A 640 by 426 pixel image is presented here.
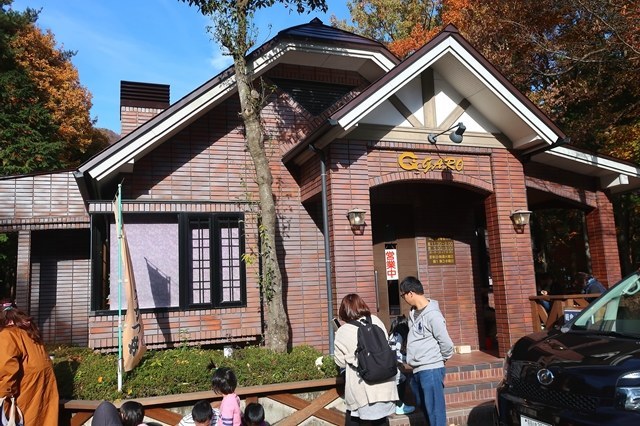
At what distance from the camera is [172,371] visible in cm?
684

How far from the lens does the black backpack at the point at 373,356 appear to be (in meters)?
4.78

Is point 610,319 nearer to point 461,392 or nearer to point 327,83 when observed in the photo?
point 461,392

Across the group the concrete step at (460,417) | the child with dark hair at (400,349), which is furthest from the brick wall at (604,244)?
the child with dark hair at (400,349)

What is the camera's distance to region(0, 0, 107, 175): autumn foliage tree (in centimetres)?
2141

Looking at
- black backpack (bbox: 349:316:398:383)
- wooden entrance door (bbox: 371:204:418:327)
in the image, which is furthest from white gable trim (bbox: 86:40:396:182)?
black backpack (bbox: 349:316:398:383)

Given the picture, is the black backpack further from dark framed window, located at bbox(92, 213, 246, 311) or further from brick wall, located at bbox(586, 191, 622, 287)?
brick wall, located at bbox(586, 191, 622, 287)

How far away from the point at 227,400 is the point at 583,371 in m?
3.43

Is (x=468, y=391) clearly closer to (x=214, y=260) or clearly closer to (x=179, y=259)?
(x=214, y=260)

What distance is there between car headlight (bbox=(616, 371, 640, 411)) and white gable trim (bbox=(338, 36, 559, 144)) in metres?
5.41

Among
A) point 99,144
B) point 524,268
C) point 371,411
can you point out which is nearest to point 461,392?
point 524,268

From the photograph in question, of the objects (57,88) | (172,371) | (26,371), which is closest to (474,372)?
(172,371)

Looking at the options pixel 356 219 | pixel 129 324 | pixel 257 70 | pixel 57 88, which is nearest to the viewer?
pixel 129 324

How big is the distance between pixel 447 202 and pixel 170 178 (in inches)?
230

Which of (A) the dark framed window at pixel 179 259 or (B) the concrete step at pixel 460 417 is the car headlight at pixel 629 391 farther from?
(A) the dark framed window at pixel 179 259
